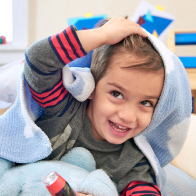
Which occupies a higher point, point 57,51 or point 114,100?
point 57,51

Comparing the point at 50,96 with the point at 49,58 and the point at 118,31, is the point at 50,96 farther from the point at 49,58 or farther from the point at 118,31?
the point at 118,31

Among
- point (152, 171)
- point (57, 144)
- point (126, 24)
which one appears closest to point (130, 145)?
point (152, 171)

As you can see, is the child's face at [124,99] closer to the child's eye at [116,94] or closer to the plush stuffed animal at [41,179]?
the child's eye at [116,94]

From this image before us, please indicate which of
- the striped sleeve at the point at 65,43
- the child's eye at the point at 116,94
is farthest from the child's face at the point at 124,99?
the striped sleeve at the point at 65,43

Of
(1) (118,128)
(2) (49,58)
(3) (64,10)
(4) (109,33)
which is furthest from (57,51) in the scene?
(3) (64,10)

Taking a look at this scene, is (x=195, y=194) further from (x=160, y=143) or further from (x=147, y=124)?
(x=147, y=124)

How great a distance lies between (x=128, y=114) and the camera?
55cm

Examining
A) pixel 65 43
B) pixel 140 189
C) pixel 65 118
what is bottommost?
pixel 140 189

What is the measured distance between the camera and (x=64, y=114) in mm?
614

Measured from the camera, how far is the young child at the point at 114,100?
52 centimetres

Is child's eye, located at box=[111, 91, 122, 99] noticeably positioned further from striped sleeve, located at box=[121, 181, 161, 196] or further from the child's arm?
striped sleeve, located at box=[121, 181, 161, 196]

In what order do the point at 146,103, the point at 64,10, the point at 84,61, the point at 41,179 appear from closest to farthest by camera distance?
the point at 41,179, the point at 146,103, the point at 84,61, the point at 64,10

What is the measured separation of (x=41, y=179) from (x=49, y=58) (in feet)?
0.84

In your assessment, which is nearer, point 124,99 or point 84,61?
point 124,99
